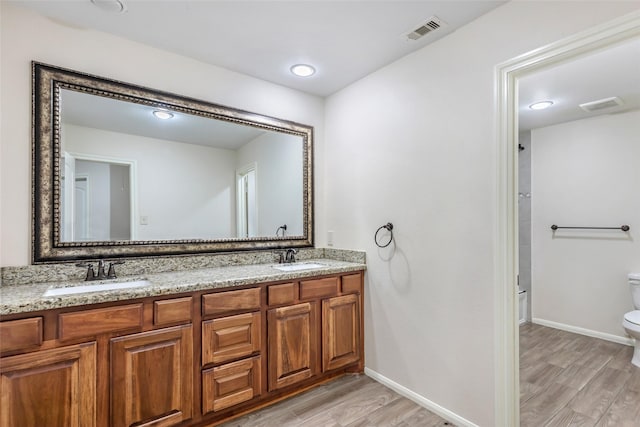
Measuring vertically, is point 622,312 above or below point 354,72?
below

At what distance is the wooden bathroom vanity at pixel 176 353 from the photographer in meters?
1.39

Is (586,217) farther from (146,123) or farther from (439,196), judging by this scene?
(146,123)

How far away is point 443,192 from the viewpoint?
6.59ft

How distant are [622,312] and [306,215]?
3291 millimetres

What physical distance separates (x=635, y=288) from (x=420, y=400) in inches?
98.0

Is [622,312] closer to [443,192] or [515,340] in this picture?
[515,340]

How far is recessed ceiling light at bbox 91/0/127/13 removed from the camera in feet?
5.47

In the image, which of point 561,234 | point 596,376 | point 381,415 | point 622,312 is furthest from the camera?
point 561,234

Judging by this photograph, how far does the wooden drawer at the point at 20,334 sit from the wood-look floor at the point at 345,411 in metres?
1.14

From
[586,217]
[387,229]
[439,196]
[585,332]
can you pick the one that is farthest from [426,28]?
[585,332]

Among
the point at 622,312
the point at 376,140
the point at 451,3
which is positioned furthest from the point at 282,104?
the point at 622,312

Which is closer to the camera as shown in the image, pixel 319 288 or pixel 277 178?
pixel 319 288

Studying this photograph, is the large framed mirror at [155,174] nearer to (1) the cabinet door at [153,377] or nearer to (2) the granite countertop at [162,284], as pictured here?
(2) the granite countertop at [162,284]

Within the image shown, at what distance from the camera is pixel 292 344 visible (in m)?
2.15
